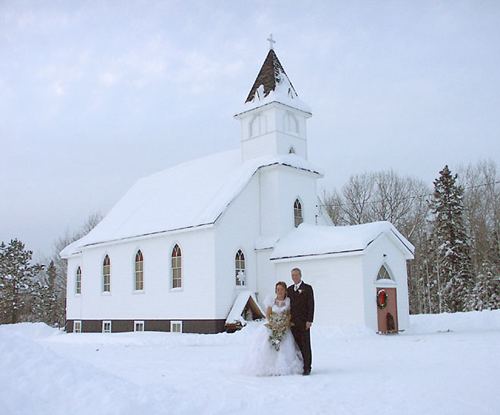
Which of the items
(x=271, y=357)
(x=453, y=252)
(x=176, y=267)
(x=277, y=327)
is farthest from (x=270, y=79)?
(x=271, y=357)

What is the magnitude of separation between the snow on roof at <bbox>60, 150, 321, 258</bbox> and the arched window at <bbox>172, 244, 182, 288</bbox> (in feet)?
3.41

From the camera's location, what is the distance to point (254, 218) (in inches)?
1057

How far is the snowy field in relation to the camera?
6906mm

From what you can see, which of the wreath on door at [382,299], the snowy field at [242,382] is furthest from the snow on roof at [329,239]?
the snowy field at [242,382]

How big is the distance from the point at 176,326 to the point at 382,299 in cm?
895

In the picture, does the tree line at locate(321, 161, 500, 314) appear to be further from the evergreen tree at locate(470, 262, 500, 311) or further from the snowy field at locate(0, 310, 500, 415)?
the snowy field at locate(0, 310, 500, 415)

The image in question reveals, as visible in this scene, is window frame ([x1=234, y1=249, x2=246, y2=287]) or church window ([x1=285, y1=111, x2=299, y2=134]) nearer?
window frame ([x1=234, y1=249, x2=246, y2=287])

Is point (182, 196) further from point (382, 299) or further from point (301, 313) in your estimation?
point (301, 313)

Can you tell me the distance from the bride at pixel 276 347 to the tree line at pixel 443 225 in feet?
97.9

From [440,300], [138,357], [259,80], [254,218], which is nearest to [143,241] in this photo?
[254,218]

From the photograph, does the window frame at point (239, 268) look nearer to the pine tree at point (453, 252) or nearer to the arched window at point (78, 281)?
the arched window at point (78, 281)

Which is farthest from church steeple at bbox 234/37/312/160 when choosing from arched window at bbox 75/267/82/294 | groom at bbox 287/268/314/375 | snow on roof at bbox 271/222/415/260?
groom at bbox 287/268/314/375

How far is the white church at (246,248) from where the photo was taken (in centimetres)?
2341

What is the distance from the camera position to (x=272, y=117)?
28.0m
